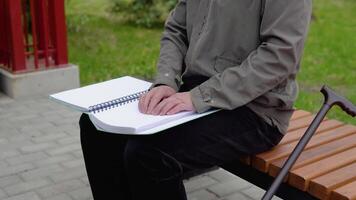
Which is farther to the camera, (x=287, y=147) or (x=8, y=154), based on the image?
(x=8, y=154)

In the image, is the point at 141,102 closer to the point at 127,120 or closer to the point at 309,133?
the point at 127,120

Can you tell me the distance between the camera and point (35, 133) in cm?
411

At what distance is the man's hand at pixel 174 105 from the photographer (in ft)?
7.25

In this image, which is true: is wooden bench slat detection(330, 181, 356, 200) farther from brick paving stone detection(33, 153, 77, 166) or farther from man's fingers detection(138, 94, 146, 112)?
brick paving stone detection(33, 153, 77, 166)

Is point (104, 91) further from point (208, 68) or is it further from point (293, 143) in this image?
point (293, 143)

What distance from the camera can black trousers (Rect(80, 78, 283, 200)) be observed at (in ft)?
7.02

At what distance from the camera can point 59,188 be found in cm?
325

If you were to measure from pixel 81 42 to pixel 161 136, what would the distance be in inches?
199

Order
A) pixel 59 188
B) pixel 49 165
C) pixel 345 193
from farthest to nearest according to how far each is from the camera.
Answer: pixel 49 165 < pixel 59 188 < pixel 345 193

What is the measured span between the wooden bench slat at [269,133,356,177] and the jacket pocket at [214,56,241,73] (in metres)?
0.44

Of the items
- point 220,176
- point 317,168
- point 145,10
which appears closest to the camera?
point 317,168

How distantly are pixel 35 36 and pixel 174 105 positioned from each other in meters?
3.03

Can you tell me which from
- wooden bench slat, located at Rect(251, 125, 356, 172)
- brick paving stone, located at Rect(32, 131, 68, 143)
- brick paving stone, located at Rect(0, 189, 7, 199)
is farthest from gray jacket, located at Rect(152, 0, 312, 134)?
brick paving stone, located at Rect(32, 131, 68, 143)

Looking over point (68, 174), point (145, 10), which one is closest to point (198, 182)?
→ point (68, 174)
